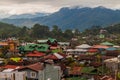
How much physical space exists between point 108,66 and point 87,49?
15020 millimetres

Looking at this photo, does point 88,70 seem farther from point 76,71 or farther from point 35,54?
point 35,54

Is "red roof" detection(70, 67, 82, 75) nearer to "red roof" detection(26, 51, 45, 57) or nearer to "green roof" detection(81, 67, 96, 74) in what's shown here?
"green roof" detection(81, 67, 96, 74)

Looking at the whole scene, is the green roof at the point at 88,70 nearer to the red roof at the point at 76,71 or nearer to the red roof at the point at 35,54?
the red roof at the point at 76,71

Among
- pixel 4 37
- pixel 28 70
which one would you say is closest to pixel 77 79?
pixel 28 70

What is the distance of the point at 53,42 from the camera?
42656mm

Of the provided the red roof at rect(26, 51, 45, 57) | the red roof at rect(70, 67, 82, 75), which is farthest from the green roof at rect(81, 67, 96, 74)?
the red roof at rect(26, 51, 45, 57)

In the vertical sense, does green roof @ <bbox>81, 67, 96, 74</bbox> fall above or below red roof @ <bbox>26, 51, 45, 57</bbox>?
below

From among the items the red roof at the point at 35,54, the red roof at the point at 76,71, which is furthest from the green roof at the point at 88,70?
the red roof at the point at 35,54

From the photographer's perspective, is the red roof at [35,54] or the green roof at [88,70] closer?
the green roof at [88,70]

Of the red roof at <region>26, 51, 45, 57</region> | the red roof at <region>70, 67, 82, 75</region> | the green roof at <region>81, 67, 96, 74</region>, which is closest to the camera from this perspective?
the red roof at <region>70, 67, 82, 75</region>

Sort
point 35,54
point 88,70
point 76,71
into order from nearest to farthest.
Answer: point 76,71 → point 88,70 → point 35,54

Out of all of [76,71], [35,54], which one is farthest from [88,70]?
[35,54]

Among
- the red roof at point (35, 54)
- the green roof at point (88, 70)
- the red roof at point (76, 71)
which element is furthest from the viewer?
Result: the red roof at point (35, 54)

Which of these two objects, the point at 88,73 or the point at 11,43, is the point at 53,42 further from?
the point at 88,73
